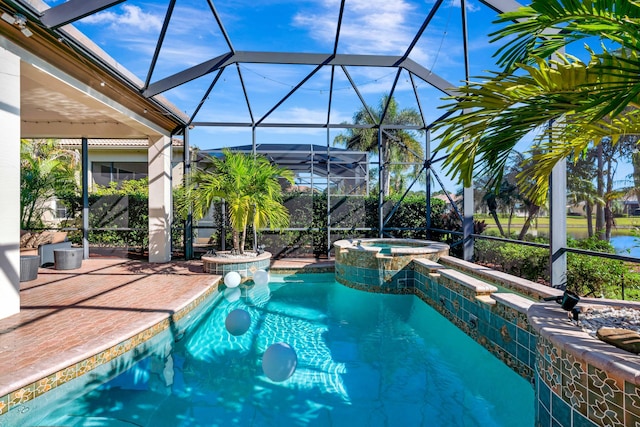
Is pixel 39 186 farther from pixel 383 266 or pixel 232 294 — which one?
pixel 383 266

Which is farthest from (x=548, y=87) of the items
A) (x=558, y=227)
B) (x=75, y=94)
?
(x=75, y=94)

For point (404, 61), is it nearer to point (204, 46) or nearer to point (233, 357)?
point (204, 46)

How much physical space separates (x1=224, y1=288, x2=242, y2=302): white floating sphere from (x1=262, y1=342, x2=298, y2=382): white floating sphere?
11.9ft

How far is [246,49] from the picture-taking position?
7.80 metres

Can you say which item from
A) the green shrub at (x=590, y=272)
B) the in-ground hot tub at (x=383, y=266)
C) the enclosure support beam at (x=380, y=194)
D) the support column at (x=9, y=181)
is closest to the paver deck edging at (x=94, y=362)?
the support column at (x=9, y=181)

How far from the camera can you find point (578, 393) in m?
2.23

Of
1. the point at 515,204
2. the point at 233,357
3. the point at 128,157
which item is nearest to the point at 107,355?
the point at 233,357

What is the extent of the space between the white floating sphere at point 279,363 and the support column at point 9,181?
12.2 feet

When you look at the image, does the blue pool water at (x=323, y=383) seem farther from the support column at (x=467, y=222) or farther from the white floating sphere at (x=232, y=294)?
the support column at (x=467, y=222)

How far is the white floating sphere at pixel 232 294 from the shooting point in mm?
7137

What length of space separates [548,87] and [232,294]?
6.67m

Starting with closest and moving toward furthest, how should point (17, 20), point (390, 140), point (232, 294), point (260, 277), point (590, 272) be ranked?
point (17, 20), point (590, 272), point (232, 294), point (260, 277), point (390, 140)

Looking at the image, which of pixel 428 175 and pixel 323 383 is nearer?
pixel 323 383

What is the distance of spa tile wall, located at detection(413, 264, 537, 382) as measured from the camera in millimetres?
3719
